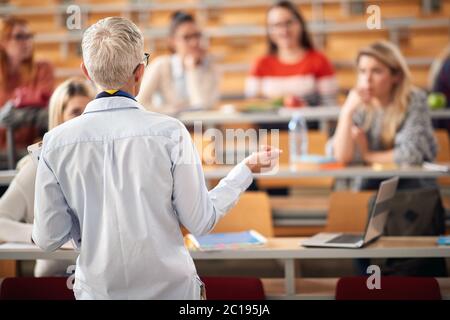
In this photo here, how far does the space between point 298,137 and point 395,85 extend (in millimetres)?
978

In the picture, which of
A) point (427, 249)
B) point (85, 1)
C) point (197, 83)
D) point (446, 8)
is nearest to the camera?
point (427, 249)

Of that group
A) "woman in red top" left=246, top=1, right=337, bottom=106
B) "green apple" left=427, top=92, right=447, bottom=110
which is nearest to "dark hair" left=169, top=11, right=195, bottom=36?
"woman in red top" left=246, top=1, right=337, bottom=106

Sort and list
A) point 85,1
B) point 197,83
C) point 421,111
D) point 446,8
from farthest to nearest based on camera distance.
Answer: point 85,1
point 446,8
point 197,83
point 421,111

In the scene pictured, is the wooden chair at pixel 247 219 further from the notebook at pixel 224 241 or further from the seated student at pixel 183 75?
the seated student at pixel 183 75

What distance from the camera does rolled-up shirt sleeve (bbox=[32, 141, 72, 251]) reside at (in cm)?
181

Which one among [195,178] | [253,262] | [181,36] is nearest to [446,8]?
[181,36]

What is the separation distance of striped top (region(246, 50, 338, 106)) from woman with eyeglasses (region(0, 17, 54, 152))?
144cm

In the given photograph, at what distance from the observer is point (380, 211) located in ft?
8.61

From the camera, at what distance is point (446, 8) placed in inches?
285

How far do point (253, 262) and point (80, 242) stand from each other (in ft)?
8.60

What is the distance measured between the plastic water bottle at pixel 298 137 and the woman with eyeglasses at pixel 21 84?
1435 millimetres

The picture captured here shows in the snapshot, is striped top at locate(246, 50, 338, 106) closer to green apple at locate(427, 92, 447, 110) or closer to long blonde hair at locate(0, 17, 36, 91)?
green apple at locate(427, 92, 447, 110)

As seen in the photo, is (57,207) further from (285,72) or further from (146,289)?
(285,72)

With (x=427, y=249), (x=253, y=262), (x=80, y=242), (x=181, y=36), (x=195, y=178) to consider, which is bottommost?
(x=253, y=262)
